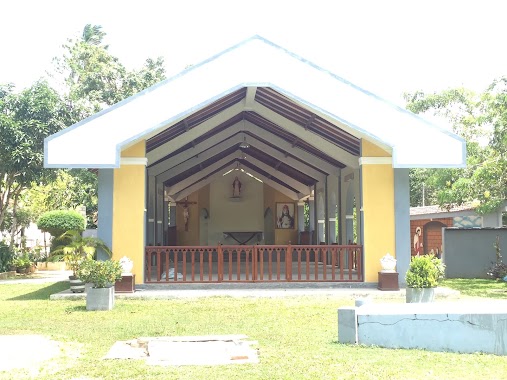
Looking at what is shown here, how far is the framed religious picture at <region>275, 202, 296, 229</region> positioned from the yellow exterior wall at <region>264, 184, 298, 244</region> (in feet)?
0.40

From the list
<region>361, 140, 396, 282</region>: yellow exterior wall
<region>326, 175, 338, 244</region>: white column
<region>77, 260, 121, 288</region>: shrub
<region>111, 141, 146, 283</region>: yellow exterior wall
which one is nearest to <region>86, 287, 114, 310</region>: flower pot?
<region>77, 260, 121, 288</region>: shrub

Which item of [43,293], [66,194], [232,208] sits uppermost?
[66,194]

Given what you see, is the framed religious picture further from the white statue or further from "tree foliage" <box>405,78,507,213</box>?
the white statue

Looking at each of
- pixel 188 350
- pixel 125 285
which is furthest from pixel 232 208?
pixel 188 350

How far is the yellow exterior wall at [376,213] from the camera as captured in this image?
13602 millimetres

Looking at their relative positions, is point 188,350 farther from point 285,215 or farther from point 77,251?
point 285,215

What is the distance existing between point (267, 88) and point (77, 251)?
5.12 m

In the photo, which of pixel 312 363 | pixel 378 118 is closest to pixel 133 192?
pixel 378 118

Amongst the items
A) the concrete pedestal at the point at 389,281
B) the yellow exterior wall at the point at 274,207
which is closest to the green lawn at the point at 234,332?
the concrete pedestal at the point at 389,281

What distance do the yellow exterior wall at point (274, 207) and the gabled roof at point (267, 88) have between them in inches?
491

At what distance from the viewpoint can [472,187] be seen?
16.7 meters

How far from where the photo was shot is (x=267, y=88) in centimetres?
1346

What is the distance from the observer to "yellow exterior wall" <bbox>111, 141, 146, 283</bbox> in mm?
13289

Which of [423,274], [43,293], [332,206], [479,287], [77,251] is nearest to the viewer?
[423,274]
